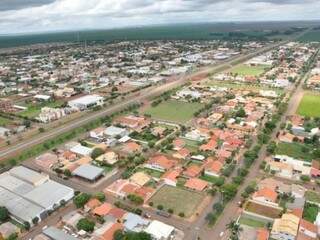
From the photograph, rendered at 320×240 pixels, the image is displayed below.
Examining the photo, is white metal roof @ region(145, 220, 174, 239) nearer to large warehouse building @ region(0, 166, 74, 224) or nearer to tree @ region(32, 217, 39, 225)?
large warehouse building @ region(0, 166, 74, 224)

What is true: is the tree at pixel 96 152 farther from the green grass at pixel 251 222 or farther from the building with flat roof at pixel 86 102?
the building with flat roof at pixel 86 102

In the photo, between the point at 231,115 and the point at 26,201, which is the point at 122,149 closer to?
the point at 26,201

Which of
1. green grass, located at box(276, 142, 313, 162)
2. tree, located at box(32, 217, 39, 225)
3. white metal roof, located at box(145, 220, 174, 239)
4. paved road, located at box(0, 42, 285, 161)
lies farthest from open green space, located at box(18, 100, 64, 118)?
green grass, located at box(276, 142, 313, 162)

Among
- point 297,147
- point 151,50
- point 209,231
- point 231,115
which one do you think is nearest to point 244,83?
point 231,115

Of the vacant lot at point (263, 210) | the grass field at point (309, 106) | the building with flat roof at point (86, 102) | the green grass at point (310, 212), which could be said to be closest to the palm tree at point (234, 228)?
the vacant lot at point (263, 210)

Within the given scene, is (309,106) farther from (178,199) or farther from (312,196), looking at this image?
(178,199)

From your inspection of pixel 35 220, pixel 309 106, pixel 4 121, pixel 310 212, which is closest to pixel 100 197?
pixel 35 220
